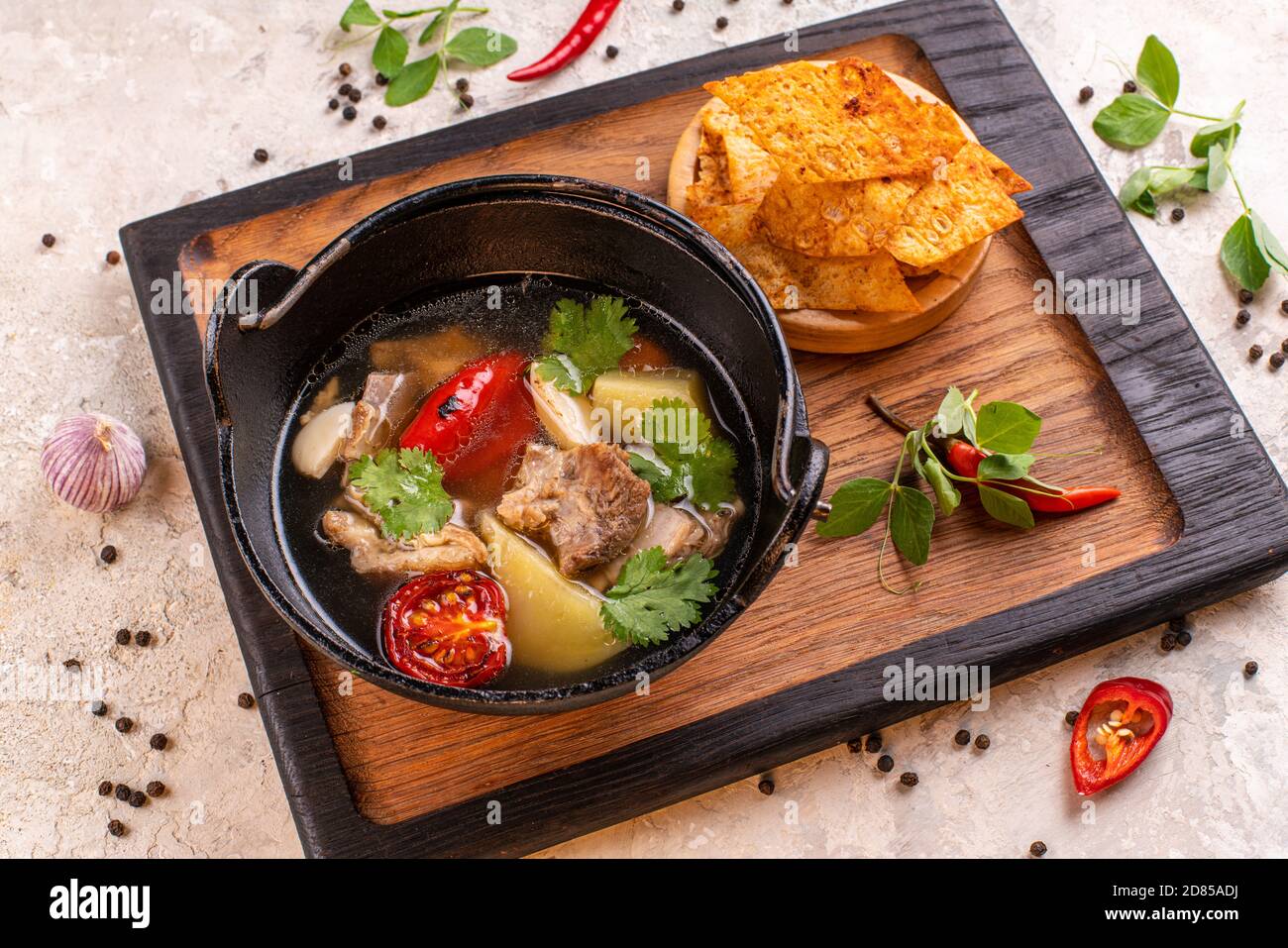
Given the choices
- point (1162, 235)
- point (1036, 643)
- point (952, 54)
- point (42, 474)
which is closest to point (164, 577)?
point (42, 474)

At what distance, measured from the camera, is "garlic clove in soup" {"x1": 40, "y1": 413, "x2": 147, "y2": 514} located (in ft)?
10.9

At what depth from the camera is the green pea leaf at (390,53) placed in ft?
12.7

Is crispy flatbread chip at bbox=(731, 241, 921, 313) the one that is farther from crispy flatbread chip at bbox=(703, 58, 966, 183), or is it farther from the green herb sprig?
the green herb sprig

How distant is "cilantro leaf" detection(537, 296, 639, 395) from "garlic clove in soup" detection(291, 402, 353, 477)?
18.4 inches

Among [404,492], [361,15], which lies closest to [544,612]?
[404,492]

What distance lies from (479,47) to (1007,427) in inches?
81.4

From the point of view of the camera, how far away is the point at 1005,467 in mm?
2967

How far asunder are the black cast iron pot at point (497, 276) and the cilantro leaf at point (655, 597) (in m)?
0.05

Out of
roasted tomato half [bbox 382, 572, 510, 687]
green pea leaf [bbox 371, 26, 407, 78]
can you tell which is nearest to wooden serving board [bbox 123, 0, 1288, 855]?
roasted tomato half [bbox 382, 572, 510, 687]

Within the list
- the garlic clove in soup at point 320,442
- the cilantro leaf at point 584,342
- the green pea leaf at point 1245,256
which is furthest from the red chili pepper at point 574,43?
the green pea leaf at point 1245,256

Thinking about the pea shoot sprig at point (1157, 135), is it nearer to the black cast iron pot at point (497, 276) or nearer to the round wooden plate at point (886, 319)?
the round wooden plate at point (886, 319)
